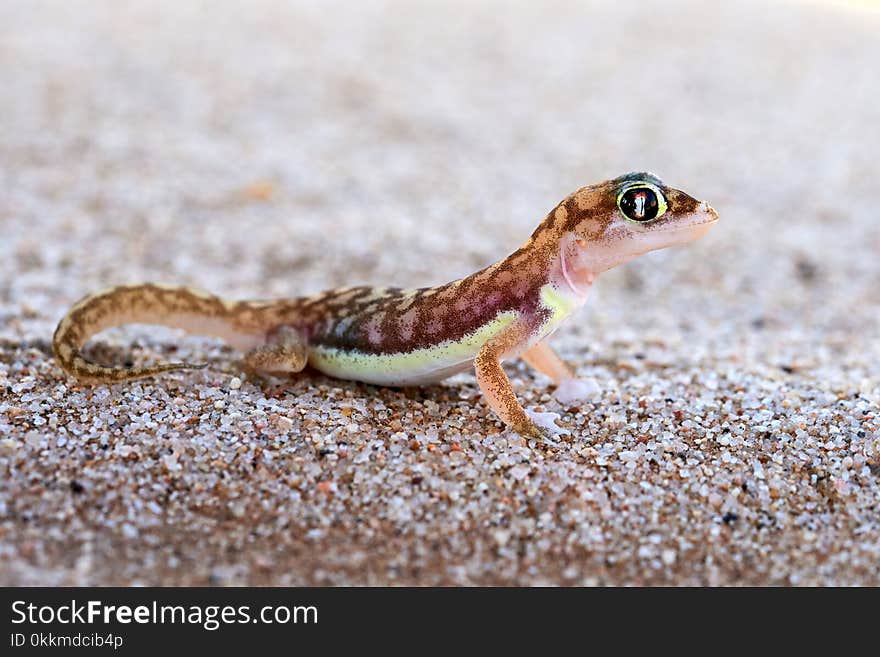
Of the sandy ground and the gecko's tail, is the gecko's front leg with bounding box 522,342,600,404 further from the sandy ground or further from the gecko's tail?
the gecko's tail

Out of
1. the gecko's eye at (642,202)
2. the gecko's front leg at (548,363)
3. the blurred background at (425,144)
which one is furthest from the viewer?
the blurred background at (425,144)

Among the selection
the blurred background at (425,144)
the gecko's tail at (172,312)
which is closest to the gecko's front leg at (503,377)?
the gecko's tail at (172,312)

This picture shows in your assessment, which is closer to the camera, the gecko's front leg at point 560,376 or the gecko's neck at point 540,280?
the gecko's neck at point 540,280

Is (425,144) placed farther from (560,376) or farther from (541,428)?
(541,428)

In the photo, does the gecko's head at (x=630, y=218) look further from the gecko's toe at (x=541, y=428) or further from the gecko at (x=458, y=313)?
the gecko's toe at (x=541, y=428)
